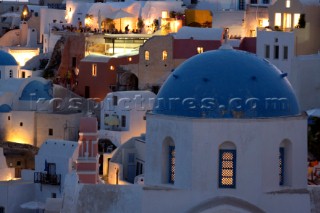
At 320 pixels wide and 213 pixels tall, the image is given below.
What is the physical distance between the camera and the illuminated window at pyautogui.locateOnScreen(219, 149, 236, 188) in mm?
16219

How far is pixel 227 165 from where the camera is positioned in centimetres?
1622

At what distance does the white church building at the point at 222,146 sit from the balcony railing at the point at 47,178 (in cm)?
1933

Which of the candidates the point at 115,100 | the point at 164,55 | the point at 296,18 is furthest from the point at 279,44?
the point at 164,55

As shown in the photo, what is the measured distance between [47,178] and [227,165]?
20.7 m

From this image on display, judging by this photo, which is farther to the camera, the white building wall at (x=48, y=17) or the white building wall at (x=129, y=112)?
the white building wall at (x=48, y=17)

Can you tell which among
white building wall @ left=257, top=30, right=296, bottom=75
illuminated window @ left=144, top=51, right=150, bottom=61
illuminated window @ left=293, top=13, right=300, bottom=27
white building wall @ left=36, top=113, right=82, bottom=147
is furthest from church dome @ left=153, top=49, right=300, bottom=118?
illuminated window @ left=144, top=51, right=150, bottom=61

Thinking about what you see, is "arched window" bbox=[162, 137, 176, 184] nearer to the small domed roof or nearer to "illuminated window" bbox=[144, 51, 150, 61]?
"illuminated window" bbox=[144, 51, 150, 61]

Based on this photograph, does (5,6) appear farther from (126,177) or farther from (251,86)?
(251,86)

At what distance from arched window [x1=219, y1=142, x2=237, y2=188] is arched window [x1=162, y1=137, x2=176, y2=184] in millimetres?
862

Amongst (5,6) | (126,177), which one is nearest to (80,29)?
(126,177)

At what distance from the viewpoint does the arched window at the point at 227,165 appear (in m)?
16.2

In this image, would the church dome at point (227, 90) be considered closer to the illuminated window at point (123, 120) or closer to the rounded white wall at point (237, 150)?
the rounded white wall at point (237, 150)

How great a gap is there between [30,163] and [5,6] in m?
35.2

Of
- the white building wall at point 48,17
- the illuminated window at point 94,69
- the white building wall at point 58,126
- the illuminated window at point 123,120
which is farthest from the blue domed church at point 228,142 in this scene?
the white building wall at point 48,17
